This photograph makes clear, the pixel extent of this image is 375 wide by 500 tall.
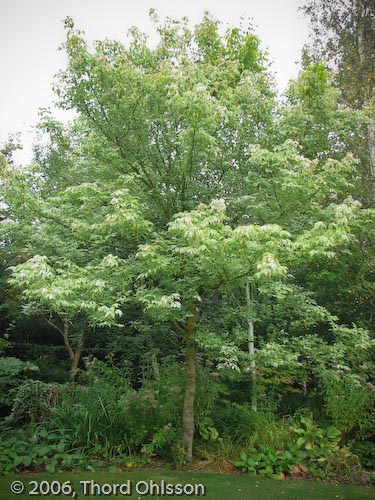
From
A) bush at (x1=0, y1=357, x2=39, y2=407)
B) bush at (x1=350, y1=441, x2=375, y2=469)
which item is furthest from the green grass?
bush at (x1=0, y1=357, x2=39, y2=407)

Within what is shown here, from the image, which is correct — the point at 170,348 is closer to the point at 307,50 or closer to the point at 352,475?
the point at 352,475

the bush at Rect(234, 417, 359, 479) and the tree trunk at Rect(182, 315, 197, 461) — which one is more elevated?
the tree trunk at Rect(182, 315, 197, 461)

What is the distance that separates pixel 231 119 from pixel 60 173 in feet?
20.2

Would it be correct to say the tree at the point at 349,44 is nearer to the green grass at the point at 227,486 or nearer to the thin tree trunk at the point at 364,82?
the thin tree trunk at the point at 364,82

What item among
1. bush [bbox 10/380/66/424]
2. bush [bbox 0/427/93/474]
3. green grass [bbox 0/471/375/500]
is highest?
bush [bbox 10/380/66/424]

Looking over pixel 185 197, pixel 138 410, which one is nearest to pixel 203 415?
pixel 138 410

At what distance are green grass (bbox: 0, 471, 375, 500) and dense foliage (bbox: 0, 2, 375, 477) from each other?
0.35 meters

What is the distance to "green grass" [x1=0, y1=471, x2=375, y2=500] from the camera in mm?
3834

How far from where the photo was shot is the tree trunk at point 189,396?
5020 mm

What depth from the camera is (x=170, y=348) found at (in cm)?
818

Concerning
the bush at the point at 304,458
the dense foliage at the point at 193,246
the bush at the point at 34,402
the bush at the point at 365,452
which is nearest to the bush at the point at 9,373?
the dense foliage at the point at 193,246

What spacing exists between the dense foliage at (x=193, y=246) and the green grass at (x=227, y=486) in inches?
13.7

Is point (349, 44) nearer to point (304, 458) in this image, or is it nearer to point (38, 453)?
point (304, 458)

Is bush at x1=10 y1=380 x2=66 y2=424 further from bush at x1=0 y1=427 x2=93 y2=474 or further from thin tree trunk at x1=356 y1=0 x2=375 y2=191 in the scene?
thin tree trunk at x1=356 y1=0 x2=375 y2=191
